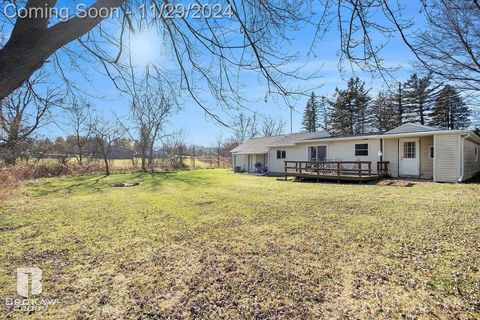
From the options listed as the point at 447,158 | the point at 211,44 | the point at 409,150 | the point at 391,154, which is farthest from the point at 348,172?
the point at 211,44

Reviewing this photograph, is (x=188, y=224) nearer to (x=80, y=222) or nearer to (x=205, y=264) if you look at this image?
→ (x=205, y=264)

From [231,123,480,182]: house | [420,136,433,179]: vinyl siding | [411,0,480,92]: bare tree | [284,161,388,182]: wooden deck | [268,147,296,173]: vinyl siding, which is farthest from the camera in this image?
[268,147,296,173]: vinyl siding

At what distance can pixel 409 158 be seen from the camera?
512 inches

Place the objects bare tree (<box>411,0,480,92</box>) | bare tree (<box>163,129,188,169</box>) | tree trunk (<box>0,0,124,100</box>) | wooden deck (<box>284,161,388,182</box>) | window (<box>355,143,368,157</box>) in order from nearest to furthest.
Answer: tree trunk (<box>0,0,124,100</box>)
bare tree (<box>411,0,480,92</box>)
wooden deck (<box>284,161,388,182</box>)
window (<box>355,143,368,157</box>)
bare tree (<box>163,129,188,169</box>)

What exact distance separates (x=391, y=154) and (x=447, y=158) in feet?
8.23

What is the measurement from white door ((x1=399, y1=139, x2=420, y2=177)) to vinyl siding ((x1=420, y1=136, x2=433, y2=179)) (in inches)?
7.3

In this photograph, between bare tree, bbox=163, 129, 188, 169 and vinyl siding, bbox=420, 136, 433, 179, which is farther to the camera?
bare tree, bbox=163, 129, 188, 169

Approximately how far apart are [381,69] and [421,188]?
973 cm

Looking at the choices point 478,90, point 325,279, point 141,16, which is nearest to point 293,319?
point 325,279

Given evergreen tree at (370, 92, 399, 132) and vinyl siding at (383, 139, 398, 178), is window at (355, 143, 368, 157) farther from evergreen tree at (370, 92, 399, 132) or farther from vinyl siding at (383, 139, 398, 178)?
evergreen tree at (370, 92, 399, 132)

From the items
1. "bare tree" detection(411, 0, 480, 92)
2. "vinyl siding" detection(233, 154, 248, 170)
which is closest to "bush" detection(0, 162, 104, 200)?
"vinyl siding" detection(233, 154, 248, 170)

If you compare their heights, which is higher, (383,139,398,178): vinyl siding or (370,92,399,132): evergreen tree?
(370,92,399,132): evergreen tree

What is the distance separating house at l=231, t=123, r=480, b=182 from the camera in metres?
11.3

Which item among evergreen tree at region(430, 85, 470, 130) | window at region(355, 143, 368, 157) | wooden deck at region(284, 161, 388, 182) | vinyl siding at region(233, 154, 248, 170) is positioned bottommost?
wooden deck at region(284, 161, 388, 182)
